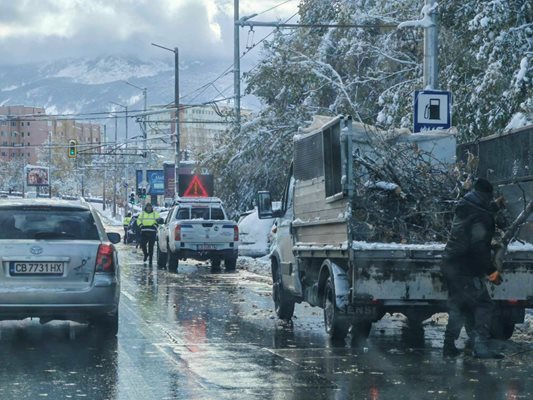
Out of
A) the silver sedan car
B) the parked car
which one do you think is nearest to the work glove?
the silver sedan car

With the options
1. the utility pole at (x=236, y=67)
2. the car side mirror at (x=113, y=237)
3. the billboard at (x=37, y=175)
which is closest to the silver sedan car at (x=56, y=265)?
the car side mirror at (x=113, y=237)

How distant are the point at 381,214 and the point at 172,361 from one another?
307 cm

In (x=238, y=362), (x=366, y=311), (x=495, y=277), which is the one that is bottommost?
(x=238, y=362)

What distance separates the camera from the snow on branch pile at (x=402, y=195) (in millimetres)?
12055

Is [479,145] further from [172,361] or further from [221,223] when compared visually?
[221,223]

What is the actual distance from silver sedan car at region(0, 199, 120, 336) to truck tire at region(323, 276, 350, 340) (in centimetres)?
249

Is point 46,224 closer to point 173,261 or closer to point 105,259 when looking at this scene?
point 105,259

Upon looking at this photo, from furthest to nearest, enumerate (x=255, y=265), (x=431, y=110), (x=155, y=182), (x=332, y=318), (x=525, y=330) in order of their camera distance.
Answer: (x=155, y=182) < (x=255, y=265) < (x=431, y=110) < (x=525, y=330) < (x=332, y=318)

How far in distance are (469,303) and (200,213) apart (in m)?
19.6

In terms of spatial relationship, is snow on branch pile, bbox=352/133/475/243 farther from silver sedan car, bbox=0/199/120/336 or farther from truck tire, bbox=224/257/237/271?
truck tire, bbox=224/257/237/271

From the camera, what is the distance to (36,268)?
1205 centimetres

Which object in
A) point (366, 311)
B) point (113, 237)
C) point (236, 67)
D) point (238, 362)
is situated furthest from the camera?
point (236, 67)

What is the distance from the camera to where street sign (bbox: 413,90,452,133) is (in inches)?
632

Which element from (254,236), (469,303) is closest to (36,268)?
(469,303)
